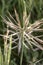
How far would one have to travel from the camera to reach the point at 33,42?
937 millimetres

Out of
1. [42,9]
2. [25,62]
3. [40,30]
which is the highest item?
[42,9]

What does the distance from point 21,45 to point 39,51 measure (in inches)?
5.1

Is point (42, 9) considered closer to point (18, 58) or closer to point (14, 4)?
point (14, 4)

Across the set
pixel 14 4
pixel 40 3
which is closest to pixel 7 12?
pixel 14 4

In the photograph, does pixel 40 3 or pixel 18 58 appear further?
pixel 40 3

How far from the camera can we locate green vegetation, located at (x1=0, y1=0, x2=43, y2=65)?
2.96 feet

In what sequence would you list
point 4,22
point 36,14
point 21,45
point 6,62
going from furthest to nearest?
point 36,14
point 4,22
point 21,45
point 6,62

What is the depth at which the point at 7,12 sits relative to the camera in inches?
42.6

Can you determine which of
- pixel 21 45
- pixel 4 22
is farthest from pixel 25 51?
pixel 4 22

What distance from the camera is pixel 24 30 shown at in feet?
2.64

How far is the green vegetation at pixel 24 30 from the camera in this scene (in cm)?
90

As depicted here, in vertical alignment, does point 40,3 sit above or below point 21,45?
above

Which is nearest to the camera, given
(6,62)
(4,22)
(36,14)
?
(6,62)

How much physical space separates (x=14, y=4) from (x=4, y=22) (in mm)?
155
